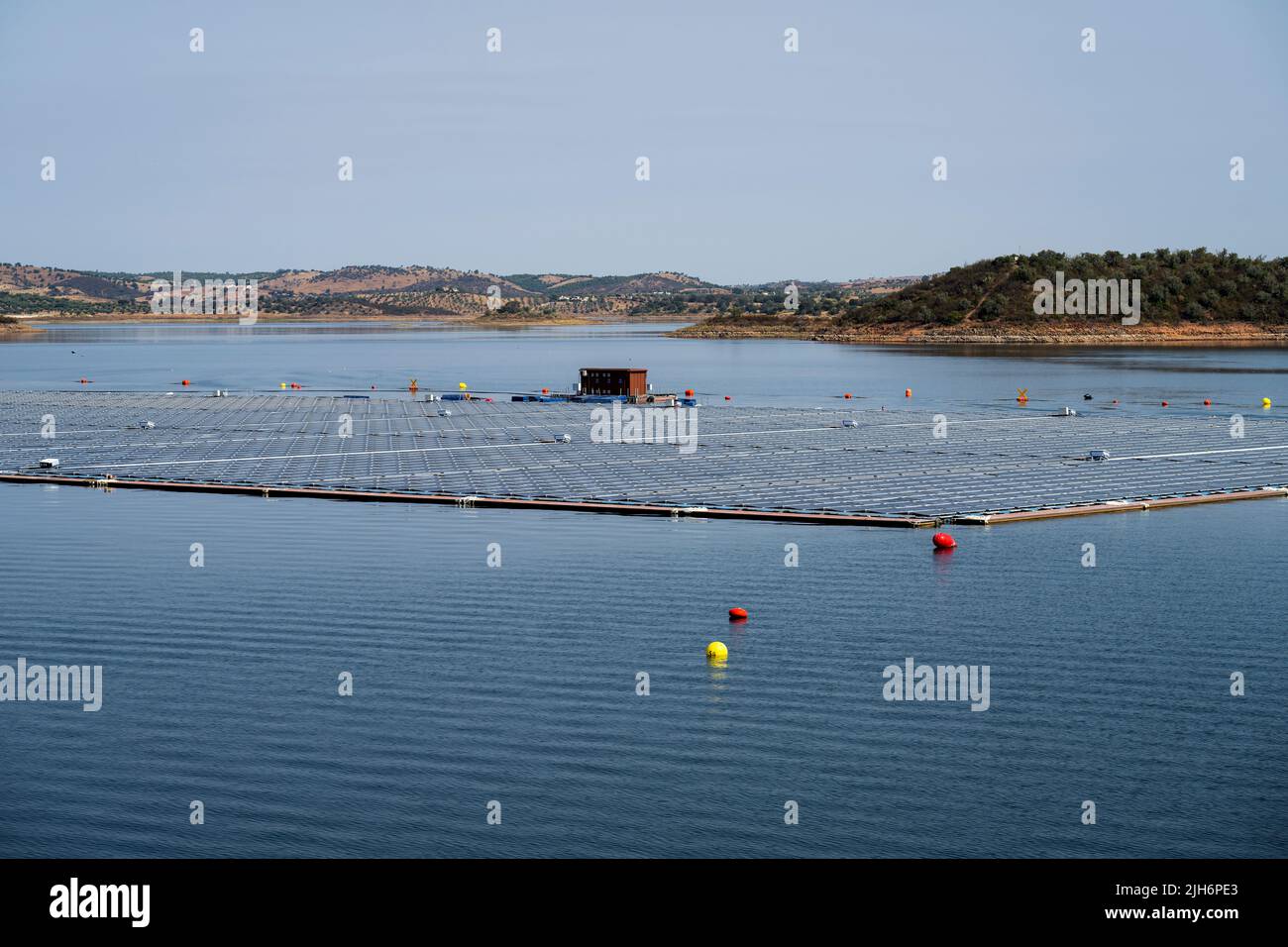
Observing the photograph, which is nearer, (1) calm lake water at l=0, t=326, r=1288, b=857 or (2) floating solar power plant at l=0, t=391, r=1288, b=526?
(1) calm lake water at l=0, t=326, r=1288, b=857

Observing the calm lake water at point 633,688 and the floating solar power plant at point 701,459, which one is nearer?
the calm lake water at point 633,688

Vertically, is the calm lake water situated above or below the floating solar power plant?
below

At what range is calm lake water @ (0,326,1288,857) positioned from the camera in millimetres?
25141

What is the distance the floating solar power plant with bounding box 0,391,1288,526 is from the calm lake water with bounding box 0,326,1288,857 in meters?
4.94

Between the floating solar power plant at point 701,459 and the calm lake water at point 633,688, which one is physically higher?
the floating solar power plant at point 701,459

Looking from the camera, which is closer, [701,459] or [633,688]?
[633,688]

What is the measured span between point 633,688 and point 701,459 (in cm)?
4562

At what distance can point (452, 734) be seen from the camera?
29703 millimetres

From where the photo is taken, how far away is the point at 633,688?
33.0 metres

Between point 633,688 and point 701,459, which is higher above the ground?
point 701,459

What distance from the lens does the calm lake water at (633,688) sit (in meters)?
25.1

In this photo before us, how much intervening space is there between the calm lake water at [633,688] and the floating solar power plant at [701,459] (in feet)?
16.2

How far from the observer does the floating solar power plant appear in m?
62.3
